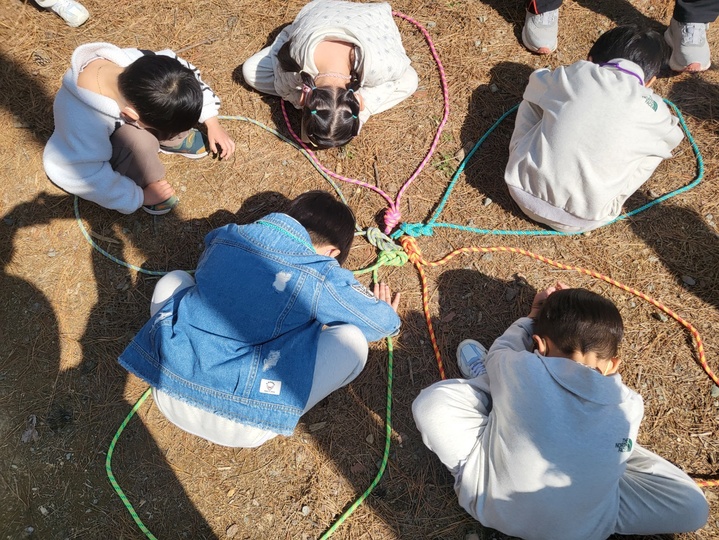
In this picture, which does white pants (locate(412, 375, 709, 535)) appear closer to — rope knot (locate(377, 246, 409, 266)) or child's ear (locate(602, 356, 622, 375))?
child's ear (locate(602, 356, 622, 375))

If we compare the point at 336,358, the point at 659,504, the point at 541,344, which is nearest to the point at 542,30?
the point at 541,344

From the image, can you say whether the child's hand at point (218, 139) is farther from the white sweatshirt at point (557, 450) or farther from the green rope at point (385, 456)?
the white sweatshirt at point (557, 450)

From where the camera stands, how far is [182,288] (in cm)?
247

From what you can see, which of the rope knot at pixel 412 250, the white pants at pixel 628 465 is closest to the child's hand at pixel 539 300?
the white pants at pixel 628 465

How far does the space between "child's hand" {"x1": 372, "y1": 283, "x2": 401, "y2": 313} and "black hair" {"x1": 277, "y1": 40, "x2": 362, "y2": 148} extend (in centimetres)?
87

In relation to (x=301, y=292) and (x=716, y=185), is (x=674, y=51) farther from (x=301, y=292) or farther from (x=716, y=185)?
(x=301, y=292)

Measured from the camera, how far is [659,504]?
217 cm

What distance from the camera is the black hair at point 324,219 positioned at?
8.00 feet

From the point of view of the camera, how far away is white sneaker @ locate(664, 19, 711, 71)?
3.10 metres

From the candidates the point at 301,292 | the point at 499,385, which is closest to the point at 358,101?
the point at 301,292

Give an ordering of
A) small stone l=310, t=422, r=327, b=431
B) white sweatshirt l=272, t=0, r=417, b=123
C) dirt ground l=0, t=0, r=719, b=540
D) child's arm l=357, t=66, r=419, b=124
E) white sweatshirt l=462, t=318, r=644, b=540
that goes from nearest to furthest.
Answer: white sweatshirt l=462, t=318, r=644, b=540 → dirt ground l=0, t=0, r=719, b=540 → small stone l=310, t=422, r=327, b=431 → white sweatshirt l=272, t=0, r=417, b=123 → child's arm l=357, t=66, r=419, b=124

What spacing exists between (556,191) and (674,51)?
1535mm

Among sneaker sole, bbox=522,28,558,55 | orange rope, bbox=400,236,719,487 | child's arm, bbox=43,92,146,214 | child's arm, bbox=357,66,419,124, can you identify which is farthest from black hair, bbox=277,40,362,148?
sneaker sole, bbox=522,28,558,55

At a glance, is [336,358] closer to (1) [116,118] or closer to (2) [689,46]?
(1) [116,118]
